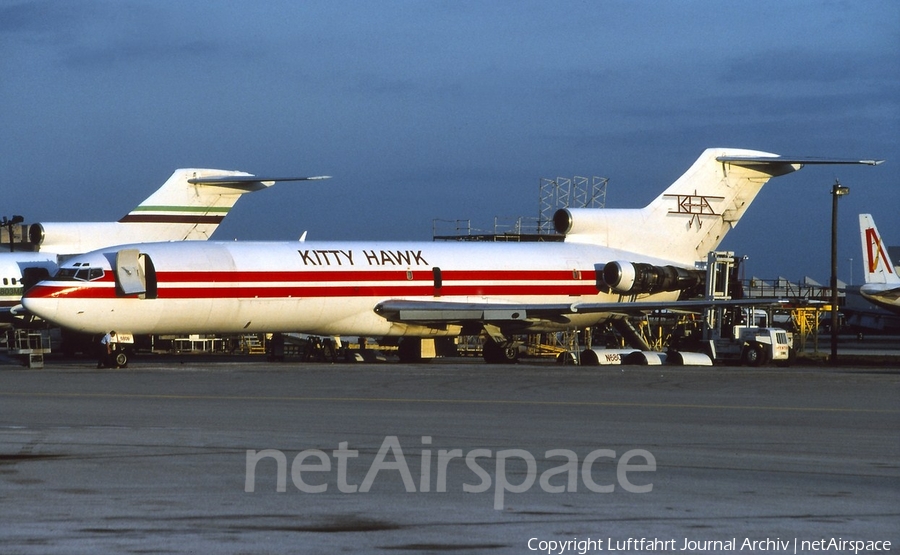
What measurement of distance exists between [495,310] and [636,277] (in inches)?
251

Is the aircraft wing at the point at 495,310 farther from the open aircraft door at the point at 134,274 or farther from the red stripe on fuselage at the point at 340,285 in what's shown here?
the open aircraft door at the point at 134,274

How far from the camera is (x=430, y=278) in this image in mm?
38219

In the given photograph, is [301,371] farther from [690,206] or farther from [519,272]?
[690,206]

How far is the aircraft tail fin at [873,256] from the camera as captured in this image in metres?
67.9

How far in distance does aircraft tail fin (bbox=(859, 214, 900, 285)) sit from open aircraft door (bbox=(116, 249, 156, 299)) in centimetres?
4644

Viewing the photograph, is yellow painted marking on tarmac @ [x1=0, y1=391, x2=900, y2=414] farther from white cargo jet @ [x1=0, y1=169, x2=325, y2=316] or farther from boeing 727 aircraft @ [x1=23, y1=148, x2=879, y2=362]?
white cargo jet @ [x1=0, y1=169, x2=325, y2=316]

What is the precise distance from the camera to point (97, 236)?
2056 inches

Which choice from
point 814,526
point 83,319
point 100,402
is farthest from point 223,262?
point 814,526

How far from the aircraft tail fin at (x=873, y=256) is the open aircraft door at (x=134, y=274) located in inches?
1828

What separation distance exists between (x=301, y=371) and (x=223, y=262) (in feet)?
17.5

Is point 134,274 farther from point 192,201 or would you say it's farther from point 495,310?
point 192,201

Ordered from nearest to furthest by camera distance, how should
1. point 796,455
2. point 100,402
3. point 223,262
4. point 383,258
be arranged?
1. point 796,455
2. point 100,402
3. point 223,262
4. point 383,258

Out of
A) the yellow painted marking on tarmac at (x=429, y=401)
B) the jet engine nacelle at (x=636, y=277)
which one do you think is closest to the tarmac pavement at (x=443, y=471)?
the yellow painted marking on tarmac at (x=429, y=401)

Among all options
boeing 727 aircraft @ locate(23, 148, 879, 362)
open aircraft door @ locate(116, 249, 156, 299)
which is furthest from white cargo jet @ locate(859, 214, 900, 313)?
open aircraft door @ locate(116, 249, 156, 299)
